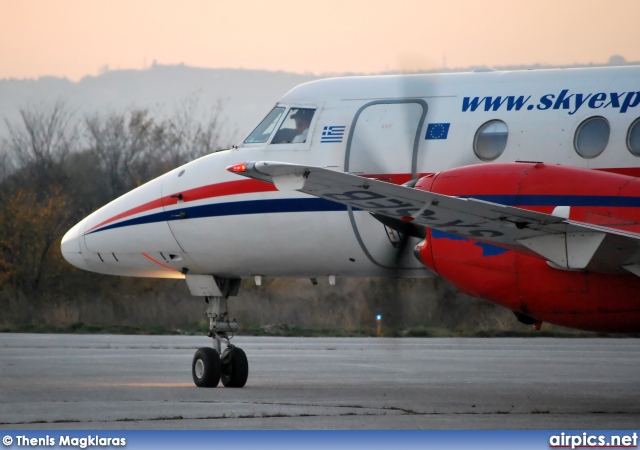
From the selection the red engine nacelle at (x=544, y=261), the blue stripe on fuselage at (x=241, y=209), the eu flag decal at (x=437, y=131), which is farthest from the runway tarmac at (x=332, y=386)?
the eu flag decal at (x=437, y=131)

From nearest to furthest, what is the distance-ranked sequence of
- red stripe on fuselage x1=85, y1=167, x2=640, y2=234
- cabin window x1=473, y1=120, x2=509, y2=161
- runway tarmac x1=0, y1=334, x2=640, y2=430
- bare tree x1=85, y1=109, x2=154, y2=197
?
runway tarmac x1=0, y1=334, x2=640, y2=430 → cabin window x1=473, y1=120, x2=509, y2=161 → red stripe on fuselage x1=85, y1=167, x2=640, y2=234 → bare tree x1=85, y1=109, x2=154, y2=197

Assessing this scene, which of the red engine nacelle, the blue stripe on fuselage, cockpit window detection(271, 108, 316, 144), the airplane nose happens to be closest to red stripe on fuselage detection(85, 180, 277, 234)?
the blue stripe on fuselage

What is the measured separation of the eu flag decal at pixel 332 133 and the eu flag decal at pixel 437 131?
4.11 feet

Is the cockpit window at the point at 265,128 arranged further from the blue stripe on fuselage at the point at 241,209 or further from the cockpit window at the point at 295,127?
the blue stripe on fuselage at the point at 241,209

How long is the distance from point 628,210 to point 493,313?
807 inches

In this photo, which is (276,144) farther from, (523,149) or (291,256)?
(523,149)

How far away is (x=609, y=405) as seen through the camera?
42.4 feet

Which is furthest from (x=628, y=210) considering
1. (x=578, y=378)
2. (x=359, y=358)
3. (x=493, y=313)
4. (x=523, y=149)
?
(x=493, y=313)

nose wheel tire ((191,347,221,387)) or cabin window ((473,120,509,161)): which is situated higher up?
cabin window ((473,120,509,161))

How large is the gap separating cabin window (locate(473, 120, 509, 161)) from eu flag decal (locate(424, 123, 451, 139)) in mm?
383

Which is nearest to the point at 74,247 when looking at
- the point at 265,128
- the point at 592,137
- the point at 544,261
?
the point at 265,128

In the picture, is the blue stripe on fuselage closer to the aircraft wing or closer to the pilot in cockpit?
the pilot in cockpit

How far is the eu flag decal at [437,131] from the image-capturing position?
42.0ft

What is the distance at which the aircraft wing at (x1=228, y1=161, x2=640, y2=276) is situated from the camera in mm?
9016
